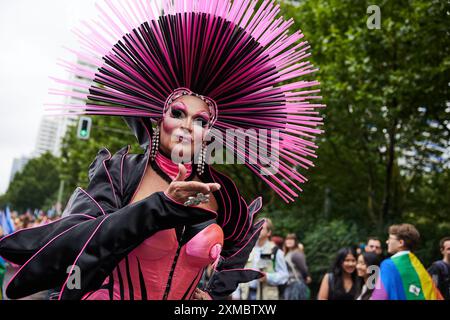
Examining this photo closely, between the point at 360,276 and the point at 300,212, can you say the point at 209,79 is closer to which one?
the point at 360,276

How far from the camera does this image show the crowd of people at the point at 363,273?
4242 millimetres

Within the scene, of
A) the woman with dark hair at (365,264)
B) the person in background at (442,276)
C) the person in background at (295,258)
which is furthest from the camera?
the person in background at (295,258)

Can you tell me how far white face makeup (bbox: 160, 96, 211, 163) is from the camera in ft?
6.31

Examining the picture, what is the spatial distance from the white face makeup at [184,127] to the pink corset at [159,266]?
1.08 feet

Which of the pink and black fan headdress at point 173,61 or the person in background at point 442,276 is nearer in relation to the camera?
the pink and black fan headdress at point 173,61

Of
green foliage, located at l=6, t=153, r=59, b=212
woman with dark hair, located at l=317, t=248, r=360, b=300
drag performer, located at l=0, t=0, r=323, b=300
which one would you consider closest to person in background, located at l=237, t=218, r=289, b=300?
woman with dark hair, located at l=317, t=248, r=360, b=300

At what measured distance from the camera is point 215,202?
2098 millimetres

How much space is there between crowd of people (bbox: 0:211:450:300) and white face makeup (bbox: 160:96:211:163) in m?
0.73

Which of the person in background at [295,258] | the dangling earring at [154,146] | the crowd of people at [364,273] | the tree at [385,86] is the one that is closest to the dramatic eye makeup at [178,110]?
the dangling earring at [154,146]

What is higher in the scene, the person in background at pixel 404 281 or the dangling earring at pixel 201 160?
the dangling earring at pixel 201 160

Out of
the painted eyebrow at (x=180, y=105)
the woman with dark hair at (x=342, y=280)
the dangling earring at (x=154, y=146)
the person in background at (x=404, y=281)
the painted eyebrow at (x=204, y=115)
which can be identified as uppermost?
the painted eyebrow at (x=180, y=105)

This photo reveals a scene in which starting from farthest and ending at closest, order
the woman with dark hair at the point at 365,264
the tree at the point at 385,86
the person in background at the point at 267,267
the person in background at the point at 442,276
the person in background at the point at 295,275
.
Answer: the tree at the point at 385,86
the person in background at the point at 295,275
the person in background at the point at 267,267
the woman with dark hair at the point at 365,264
the person in background at the point at 442,276

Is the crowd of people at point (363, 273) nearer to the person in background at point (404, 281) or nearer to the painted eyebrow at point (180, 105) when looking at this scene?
the person in background at point (404, 281)

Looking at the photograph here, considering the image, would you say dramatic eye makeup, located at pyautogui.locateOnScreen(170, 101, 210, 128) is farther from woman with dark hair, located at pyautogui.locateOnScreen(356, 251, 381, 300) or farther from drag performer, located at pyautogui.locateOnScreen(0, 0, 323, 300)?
woman with dark hair, located at pyautogui.locateOnScreen(356, 251, 381, 300)
